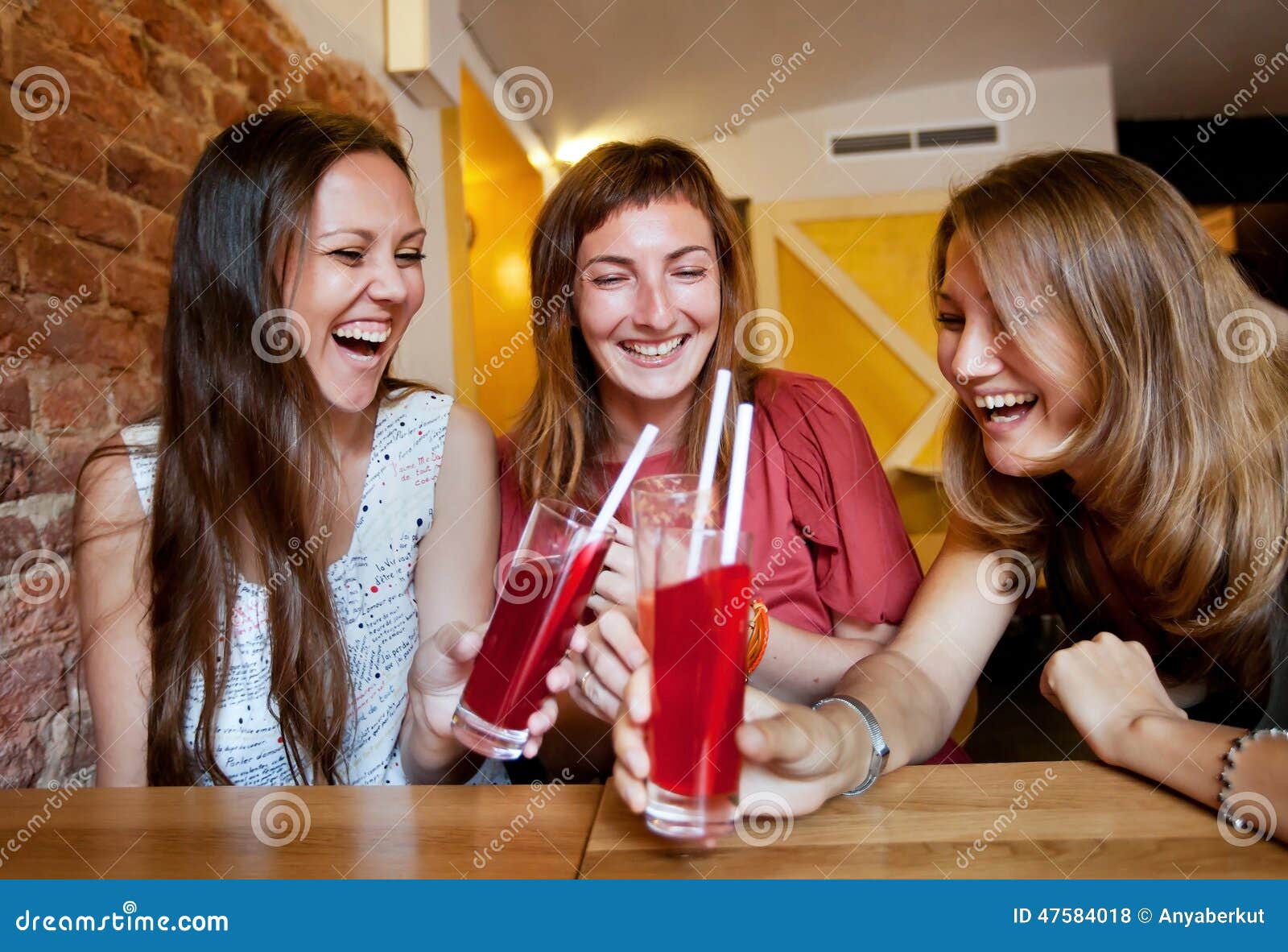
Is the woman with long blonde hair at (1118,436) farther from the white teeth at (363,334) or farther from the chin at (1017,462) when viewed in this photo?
the white teeth at (363,334)

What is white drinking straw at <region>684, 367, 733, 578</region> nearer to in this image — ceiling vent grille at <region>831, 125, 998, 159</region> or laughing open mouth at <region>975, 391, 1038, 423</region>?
laughing open mouth at <region>975, 391, 1038, 423</region>

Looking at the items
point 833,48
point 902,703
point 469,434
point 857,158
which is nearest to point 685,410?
point 469,434

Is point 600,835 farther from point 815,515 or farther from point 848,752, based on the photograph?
point 815,515

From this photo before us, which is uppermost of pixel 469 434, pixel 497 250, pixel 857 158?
pixel 857 158

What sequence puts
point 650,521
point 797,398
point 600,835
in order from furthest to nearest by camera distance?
point 797,398
point 600,835
point 650,521

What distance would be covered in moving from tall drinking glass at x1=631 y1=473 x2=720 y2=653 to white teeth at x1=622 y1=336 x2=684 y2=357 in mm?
885

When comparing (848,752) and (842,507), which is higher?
(842,507)

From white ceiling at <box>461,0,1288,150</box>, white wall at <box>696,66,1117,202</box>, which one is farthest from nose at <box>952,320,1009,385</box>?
white wall at <box>696,66,1117,202</box>

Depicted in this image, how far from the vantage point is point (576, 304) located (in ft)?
5.66

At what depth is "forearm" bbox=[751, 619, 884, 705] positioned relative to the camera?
1516mm

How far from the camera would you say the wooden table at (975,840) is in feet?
2.51

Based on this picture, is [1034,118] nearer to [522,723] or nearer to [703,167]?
[703,167]

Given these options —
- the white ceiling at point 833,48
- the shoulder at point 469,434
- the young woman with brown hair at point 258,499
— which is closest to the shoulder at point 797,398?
the shoulder at point 469,434

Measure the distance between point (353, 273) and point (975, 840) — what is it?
1.16 m
